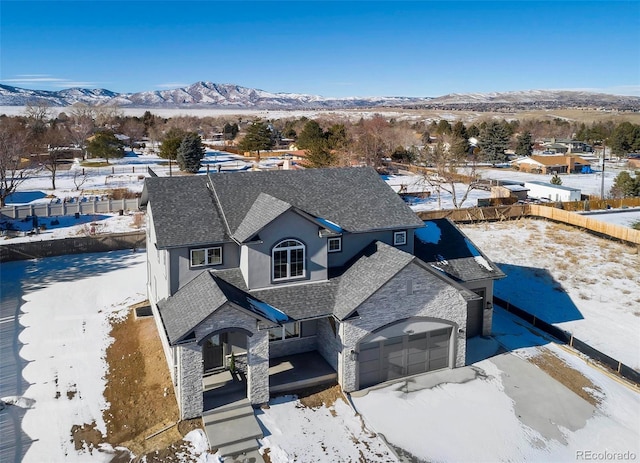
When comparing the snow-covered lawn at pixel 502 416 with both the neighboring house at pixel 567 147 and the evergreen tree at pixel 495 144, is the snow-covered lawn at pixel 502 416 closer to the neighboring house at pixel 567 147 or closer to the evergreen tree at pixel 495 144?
the evergreen tree at pixel 495 144

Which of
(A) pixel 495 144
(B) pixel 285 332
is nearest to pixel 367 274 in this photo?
(B) pixel 285 332

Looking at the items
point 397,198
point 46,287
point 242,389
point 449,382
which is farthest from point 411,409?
point 46,287

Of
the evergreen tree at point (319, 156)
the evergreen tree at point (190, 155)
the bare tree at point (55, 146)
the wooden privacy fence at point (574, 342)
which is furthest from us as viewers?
the bare tree at point (55, 146)

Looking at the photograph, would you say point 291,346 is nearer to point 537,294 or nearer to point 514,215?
point 537,294

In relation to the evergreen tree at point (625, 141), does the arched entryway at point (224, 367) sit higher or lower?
lower

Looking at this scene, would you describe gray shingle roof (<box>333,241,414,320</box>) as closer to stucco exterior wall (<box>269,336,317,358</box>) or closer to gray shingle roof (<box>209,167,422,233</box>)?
gray shingle roof (<box>209,167,422,233</box>)

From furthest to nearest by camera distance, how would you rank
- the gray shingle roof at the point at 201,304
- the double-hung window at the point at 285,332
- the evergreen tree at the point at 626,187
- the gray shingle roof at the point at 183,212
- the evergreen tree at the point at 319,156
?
the evergreen tree at the point at 319,156 → the evergreen tree at the point at 626,187 → the double-hung window at the point at 285,332 → the gray shingle roof at the point at 183,212 → the gray shingle roof at the point at 201,304

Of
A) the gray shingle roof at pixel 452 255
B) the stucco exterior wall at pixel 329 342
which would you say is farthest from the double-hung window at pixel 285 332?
the gray shingle roof at pixel 452 255
